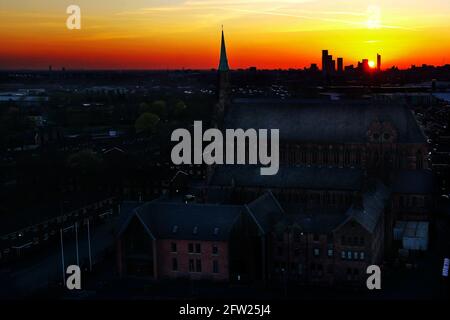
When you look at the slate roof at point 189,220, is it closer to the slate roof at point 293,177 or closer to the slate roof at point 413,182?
the slate roof at point 293,177

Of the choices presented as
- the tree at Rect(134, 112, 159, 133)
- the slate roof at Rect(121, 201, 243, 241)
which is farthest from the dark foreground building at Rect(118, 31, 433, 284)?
the tree at Rect(134, 112, 159, 133)

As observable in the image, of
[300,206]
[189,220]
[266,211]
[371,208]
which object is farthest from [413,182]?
[189,220]

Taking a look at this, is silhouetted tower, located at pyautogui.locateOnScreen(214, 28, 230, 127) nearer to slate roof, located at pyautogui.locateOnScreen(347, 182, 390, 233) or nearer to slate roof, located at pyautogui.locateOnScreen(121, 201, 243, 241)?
slate roof, located at pyautogui.locateOnScreen(121, 201, 243, 241)

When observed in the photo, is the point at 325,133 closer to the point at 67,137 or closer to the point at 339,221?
the point at 339,221

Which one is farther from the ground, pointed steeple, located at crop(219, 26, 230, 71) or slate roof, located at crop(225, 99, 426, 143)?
pointed steeple, located at crop(219, 26, 230, 71)

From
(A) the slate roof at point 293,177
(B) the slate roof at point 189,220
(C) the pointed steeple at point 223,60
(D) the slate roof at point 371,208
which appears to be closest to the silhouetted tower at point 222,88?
(C) the pointed steeple at point 223,60
